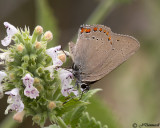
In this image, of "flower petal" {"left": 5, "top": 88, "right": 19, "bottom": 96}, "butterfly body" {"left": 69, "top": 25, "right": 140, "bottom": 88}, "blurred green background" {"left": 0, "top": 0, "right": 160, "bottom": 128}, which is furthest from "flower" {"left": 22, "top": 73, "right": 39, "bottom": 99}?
"blurred green background" {"left": 0, "top": 0, "right": 160, "bottom": 128}

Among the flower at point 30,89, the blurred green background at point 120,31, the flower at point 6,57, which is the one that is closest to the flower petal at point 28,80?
the flower at point 30,89

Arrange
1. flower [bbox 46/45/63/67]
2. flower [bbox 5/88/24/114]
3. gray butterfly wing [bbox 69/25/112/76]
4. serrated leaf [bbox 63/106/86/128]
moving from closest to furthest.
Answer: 1. flower [bbox 5/88/24/114]
2. flower [bbox 46/45/63/67]
3. serrated leaf [bbox 63/106/86/128]
4. gray butterfly wing [bbox 69/25/112/76]

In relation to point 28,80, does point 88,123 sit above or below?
below

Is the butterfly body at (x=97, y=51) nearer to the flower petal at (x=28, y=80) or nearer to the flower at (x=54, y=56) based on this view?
the flower at (x=54, y=56)

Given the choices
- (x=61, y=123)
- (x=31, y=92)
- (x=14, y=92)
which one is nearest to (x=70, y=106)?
(x=61, y=123)

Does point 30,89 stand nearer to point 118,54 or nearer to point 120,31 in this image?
point 118,54

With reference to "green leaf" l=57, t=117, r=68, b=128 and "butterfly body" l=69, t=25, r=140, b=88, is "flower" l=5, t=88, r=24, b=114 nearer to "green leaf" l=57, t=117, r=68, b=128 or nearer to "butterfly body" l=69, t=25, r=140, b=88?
"green leaf" l=57, t=117, r=68, b=128
